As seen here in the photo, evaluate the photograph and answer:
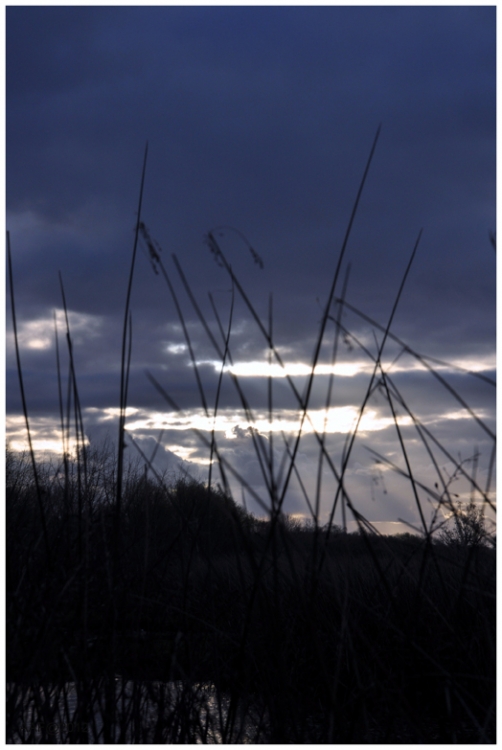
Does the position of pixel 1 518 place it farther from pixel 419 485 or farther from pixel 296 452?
pixel 419 485

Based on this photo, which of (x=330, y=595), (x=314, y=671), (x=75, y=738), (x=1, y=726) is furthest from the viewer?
(x=330, y=595)

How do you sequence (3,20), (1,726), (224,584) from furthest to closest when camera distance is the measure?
(224,584) → (3,20) → (1,726)

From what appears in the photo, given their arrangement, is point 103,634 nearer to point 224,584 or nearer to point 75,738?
point 75,738

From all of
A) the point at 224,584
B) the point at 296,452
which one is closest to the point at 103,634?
the point at 296,452

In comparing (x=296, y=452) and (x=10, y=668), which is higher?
(x=296, y=452)

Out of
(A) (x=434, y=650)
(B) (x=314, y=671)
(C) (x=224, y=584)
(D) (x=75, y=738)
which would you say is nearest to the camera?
(D) (x=75, y=738)

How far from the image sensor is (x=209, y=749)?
110 centimetres

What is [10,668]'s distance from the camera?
112cm

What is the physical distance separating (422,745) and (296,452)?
1.97 ft

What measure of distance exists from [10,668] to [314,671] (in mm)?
3161

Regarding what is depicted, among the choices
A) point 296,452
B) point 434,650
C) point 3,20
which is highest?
point 3,20

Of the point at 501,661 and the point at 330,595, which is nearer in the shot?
the point at 501,661

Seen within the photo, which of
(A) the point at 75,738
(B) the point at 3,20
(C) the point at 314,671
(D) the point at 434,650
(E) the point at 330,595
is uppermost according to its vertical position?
(B) the point at 3,20

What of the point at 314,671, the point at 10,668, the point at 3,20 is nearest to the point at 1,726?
the point at 10,668
